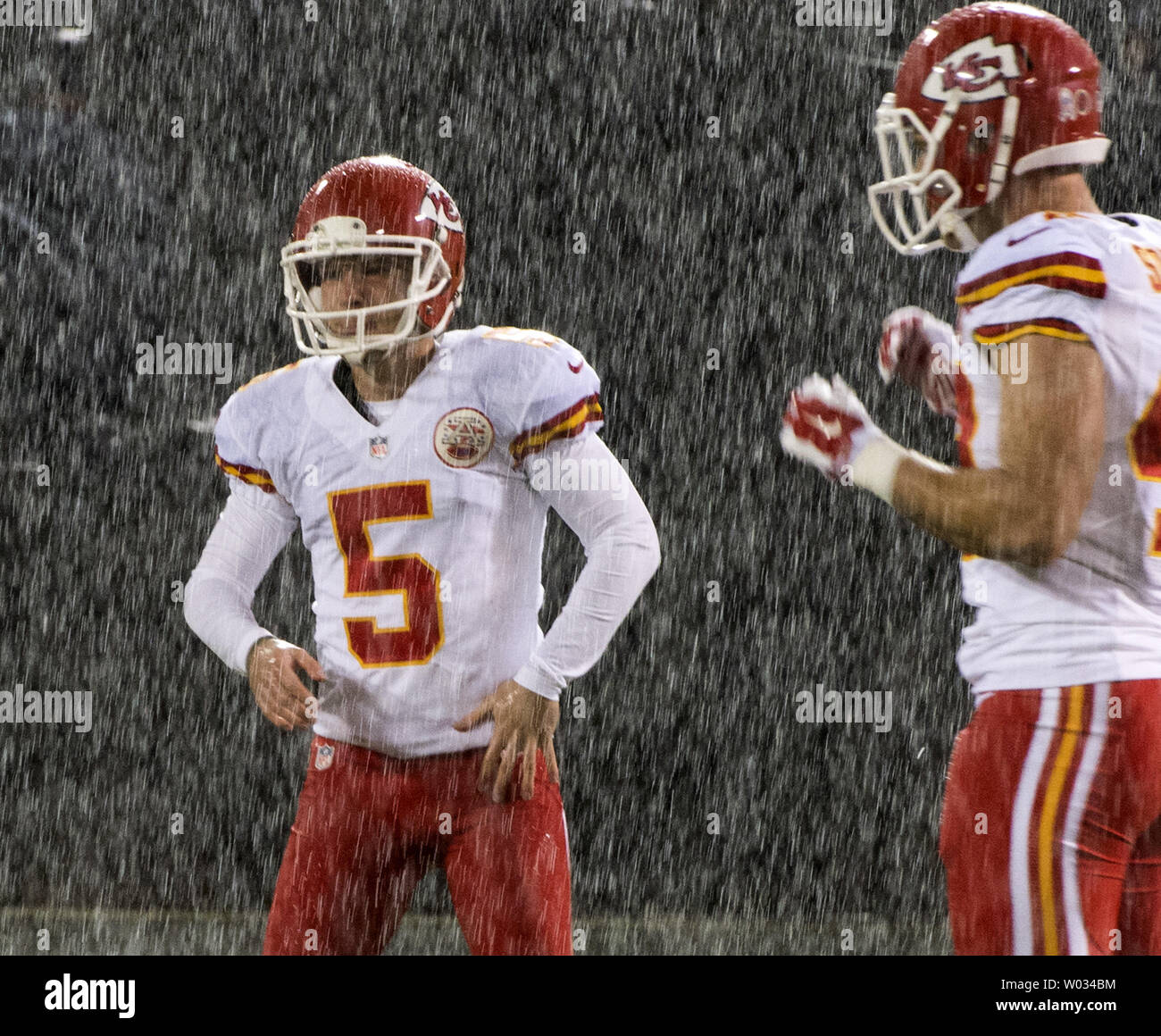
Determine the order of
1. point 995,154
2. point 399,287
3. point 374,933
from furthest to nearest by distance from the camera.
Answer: point 399,287, point 374,933, point 995,154

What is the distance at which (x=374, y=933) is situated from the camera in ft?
6.41

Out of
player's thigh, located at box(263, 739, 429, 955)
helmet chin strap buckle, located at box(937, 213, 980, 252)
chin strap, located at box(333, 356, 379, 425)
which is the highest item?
helmet chin strap buckle, located at box(937, 213, 980, 252)

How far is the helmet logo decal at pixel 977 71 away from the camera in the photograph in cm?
167

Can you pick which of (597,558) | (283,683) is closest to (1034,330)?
(597,558)

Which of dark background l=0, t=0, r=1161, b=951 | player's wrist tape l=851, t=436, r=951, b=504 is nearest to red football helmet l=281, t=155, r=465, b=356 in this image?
player's wrist tape l=851, t=436, r=951, b=504

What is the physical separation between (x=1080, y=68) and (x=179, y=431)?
108 inches

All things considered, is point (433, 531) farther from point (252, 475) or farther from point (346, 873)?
point (346, 873)

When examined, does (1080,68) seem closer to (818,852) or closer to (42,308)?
(818,852)

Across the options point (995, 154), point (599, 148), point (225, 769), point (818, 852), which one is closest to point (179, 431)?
point (225, 769)

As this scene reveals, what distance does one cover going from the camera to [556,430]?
201 centimetres

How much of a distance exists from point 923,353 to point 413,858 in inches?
39.9

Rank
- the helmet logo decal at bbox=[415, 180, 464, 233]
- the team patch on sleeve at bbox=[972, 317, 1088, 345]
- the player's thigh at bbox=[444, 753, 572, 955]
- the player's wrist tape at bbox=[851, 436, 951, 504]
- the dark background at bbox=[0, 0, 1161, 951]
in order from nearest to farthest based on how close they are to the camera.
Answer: the team patch on sleeve at bbox=[972, 317, 1088, 345] → the player's wrist tape at bbox=[851, 436, 951, 504] → the player's thigh at bbox=[444, 753, 572, 955] → the helmet logo decal at bbox=[415, 180, 464, 233] → the dark background at bbox=[0, 0, 1161, 951]

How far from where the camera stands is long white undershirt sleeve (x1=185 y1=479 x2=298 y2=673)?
2.14 m

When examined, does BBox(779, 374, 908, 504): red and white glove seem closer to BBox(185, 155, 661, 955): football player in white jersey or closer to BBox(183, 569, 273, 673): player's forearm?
BBox(185, 155, 661, 955): football player in white jersey
